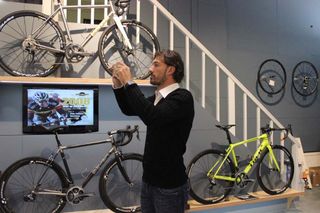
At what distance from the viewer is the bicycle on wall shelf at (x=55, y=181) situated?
111 inches

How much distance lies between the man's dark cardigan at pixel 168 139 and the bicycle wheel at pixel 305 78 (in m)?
4.60

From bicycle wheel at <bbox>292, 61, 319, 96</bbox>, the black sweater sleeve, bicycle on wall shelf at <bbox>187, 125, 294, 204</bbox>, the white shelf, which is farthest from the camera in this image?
bicycle wheel at <bbox>292, 61, 319, 96</bbox>

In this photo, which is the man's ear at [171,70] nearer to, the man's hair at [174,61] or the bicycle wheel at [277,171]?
the man's hair at [174,61]

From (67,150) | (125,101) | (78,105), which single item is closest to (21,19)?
(78,105)

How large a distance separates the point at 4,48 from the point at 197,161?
236 centimetres

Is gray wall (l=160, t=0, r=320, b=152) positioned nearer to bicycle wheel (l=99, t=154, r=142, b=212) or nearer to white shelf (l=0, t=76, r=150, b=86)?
white shelf (l=0, t=76, r=150, b=86)

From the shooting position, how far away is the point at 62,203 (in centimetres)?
292

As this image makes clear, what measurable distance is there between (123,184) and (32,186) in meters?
0.91

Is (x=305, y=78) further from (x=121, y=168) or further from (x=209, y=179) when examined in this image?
(x=121, y=168)

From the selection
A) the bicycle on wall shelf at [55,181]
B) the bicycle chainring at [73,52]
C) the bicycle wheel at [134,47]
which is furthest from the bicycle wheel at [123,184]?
the bicycle chainring at [73,52]

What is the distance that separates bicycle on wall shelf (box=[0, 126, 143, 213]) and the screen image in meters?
0.16

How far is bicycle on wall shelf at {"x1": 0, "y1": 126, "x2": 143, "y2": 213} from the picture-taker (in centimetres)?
283

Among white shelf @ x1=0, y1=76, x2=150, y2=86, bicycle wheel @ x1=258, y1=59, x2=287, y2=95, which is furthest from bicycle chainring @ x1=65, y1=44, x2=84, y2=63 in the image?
bicycle wheel @ x1=258, y1=59, x2=287, y2=95

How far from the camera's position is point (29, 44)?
9.52 feet
